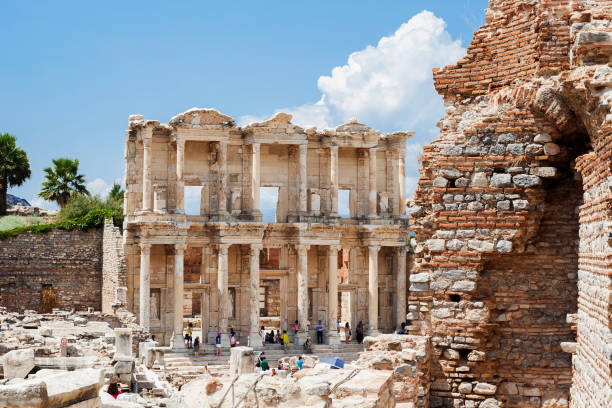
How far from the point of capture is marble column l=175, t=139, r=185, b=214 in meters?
38.2

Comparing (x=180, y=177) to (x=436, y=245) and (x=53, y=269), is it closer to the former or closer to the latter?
(x=53, y=269)

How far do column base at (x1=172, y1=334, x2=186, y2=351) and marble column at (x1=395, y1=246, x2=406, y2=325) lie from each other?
37.4ft

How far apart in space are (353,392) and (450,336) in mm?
2100

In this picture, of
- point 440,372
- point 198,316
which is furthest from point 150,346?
point 198,316

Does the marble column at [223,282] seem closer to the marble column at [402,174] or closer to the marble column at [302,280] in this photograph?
the marble column at [302,280]

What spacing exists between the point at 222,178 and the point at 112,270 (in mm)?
7259

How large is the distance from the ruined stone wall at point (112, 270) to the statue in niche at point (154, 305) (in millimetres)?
Result: 1484

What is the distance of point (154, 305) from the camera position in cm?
3894

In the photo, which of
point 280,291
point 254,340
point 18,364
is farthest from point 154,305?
point 18,364

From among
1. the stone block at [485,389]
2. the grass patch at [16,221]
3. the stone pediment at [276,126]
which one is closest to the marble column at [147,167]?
the stone pediment at [276,126]

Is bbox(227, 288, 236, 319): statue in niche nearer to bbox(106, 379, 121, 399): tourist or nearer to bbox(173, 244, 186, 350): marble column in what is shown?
bbox(173, 244, 186, 350): marble column

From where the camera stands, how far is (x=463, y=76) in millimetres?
10625

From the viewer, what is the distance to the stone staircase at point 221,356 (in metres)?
33.1

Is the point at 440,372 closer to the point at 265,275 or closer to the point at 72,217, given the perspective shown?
the point at 265,275
